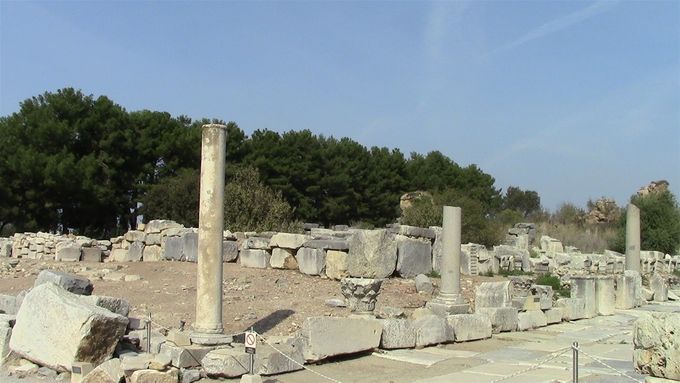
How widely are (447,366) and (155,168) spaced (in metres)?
28.0

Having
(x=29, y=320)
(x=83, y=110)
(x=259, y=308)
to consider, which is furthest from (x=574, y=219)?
(x=29, y=320)

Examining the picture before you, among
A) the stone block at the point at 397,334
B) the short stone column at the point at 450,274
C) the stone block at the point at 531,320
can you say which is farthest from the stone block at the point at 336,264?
the stone block at the point at 397,334

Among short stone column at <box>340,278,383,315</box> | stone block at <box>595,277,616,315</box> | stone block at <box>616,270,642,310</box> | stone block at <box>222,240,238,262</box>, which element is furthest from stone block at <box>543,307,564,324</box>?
stone block at <box>222,240,238,262</box>

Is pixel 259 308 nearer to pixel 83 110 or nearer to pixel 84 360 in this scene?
pixel 84 360

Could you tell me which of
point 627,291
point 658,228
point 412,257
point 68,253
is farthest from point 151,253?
point 658,228

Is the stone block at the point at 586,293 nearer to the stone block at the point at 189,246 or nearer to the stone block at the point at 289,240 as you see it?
the stone block at the point at 289,240

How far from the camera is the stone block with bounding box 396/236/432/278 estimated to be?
15.5 metres

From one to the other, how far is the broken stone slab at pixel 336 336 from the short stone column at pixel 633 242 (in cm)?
1169

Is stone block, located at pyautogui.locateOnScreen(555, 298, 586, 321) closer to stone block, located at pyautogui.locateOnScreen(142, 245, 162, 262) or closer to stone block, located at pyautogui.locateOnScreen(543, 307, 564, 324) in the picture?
stone block, located at pyautogui.locateOnScreen(543, 307, 564, 324)

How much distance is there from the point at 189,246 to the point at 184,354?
10.7m

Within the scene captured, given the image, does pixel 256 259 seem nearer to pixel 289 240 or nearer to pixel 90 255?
pixel 289 240

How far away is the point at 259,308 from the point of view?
11.9 metres

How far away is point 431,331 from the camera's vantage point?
34.8 feet

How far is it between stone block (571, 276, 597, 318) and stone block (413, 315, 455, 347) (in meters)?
5.01
